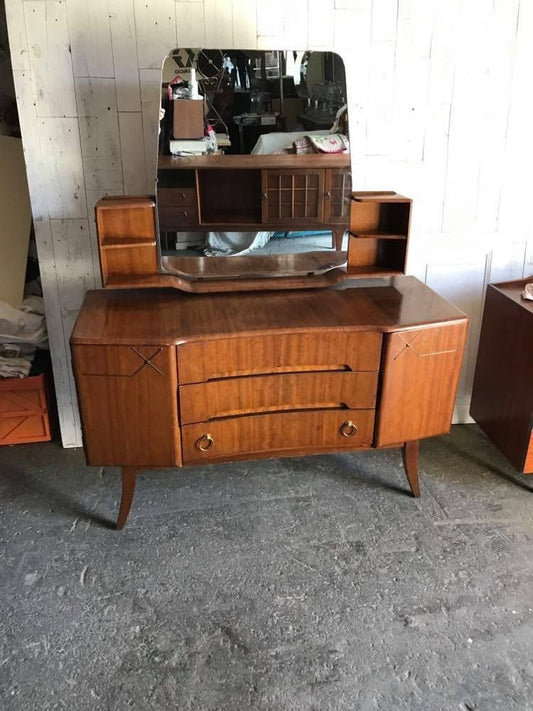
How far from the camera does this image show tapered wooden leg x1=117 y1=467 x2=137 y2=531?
1.96 m

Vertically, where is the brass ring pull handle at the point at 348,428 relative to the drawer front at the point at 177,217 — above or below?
below

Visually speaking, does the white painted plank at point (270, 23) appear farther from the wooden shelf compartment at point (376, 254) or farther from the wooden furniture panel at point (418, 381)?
the wooden furniture panel at point (418, 381)

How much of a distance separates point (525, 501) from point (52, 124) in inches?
81.4

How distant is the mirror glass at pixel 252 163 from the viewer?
1.96 m

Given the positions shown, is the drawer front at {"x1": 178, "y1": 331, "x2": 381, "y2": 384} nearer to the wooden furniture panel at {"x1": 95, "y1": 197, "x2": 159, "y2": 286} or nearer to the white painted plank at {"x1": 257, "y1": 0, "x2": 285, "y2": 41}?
the wooden furniture panel at {"x1": 95, "y1": 197, "x2": 159, "y2": 286}

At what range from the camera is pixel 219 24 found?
200 centimetres

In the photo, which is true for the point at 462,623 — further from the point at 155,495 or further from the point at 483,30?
the point at 483,30

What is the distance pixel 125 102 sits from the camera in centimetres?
205

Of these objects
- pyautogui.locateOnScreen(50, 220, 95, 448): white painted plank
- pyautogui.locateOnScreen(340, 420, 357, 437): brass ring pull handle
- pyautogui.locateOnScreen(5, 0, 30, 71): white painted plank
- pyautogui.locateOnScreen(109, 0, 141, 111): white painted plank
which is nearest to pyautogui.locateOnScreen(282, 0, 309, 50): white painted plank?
pyautogui.locateOnScreen(109, 0, 141, 111): white painted plank

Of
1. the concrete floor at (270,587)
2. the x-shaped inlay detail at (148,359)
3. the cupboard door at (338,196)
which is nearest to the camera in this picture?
the concrete floor at (270,587)

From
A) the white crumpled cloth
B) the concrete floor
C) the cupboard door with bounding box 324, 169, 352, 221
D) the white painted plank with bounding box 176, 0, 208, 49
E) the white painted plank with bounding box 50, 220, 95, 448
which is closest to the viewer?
the concrete floor

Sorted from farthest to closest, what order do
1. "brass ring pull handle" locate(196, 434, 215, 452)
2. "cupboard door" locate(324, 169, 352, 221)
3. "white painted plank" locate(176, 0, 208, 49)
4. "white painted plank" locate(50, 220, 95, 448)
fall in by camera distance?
1. "white painted plank" locate(50, 220, 95, 448)
2. "cupboard door" locate(324, 169, 352, 221)
3. "white painted plank" locate(176, 0, 208, 49)
4. "brass ring pull handle" locate(196, 434, 215, 452)

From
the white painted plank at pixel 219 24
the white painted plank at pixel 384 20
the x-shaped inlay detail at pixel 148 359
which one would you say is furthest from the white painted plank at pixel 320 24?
the x-shaped inlay detail at pixel 148 359

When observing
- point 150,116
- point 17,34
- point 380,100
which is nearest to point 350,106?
point 380,100
